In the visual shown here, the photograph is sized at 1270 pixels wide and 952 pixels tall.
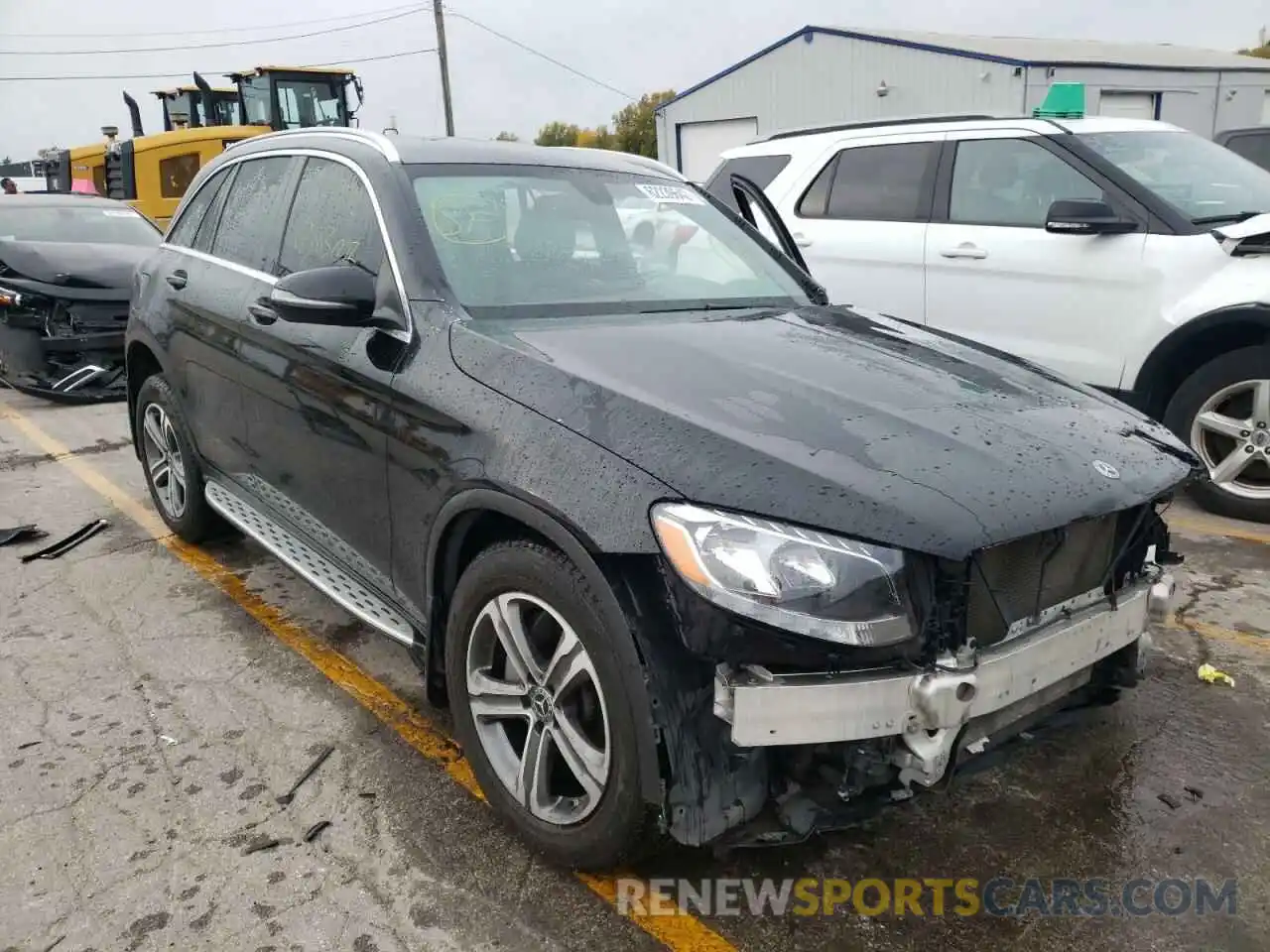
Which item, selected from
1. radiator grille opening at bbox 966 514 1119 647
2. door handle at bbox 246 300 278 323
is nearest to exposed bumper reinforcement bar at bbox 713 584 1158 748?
radiator grille opening at bbox 966 514 1119 647

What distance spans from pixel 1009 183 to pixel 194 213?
4308mm

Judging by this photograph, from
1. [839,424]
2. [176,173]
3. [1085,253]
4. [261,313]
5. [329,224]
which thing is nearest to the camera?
[839,424]

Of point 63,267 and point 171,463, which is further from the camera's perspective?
point 63,267

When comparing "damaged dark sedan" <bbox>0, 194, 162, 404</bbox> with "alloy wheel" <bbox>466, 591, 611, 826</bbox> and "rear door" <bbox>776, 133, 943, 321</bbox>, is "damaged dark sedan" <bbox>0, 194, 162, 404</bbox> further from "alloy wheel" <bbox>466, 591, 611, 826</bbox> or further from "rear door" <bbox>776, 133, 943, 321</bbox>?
"alloy wheel" <bbox>466, 591, 611, 826</bbox>

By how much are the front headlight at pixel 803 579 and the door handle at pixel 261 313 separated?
2163 millimetres

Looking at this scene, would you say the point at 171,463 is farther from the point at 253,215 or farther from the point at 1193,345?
the point at 1193,345

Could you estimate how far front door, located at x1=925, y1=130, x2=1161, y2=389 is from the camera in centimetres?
529

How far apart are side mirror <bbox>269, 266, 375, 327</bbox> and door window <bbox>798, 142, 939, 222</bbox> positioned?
418 cm

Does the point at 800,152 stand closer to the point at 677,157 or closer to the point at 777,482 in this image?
the point at 777,482

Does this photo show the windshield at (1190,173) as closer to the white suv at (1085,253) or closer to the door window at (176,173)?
the white suv at (1085,253)

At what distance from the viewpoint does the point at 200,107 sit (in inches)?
749

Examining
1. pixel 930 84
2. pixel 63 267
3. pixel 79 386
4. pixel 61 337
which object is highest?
pixel 930 84

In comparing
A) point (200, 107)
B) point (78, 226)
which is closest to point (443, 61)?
point (200, 107)

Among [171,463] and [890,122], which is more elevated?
[890,122]
